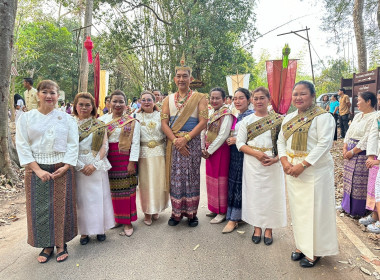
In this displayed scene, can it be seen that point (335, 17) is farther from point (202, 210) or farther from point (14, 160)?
point (14, 160)

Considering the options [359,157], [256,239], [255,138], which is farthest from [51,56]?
[359,157]

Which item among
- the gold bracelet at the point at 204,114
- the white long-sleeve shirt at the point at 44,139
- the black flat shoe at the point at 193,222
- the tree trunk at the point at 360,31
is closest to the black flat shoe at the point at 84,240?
the white long-sleeve shirt at the point at 44,139

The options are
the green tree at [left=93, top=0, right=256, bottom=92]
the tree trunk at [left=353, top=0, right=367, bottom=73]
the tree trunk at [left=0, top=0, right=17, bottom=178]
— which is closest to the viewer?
the tree trunk at [left=0, top=0, right=17, bottom=178]

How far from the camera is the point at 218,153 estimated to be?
11.7 ft

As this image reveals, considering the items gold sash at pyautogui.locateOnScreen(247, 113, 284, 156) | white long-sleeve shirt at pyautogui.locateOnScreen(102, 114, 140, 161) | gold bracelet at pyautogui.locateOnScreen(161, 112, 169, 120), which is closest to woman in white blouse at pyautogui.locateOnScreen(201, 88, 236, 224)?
gold sash at pyautogui.locateOnScreen(247, 113, 284, 156)

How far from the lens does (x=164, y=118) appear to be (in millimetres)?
3529

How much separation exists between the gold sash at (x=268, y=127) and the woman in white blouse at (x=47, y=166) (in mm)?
1993

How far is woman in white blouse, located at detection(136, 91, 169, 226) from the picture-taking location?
360 cm

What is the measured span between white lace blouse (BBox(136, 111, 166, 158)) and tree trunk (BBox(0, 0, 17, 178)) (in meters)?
3.11

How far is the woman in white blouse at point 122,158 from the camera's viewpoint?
3.36 meters

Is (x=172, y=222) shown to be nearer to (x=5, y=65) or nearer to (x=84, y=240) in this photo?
(x=84, y=240)

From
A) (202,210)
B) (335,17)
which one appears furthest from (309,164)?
(335,17)

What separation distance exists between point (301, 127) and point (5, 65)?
5.19m

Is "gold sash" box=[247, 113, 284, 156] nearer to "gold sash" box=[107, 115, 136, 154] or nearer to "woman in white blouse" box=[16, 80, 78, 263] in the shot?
"gold sash" box=[107, 115, 136, 154]
